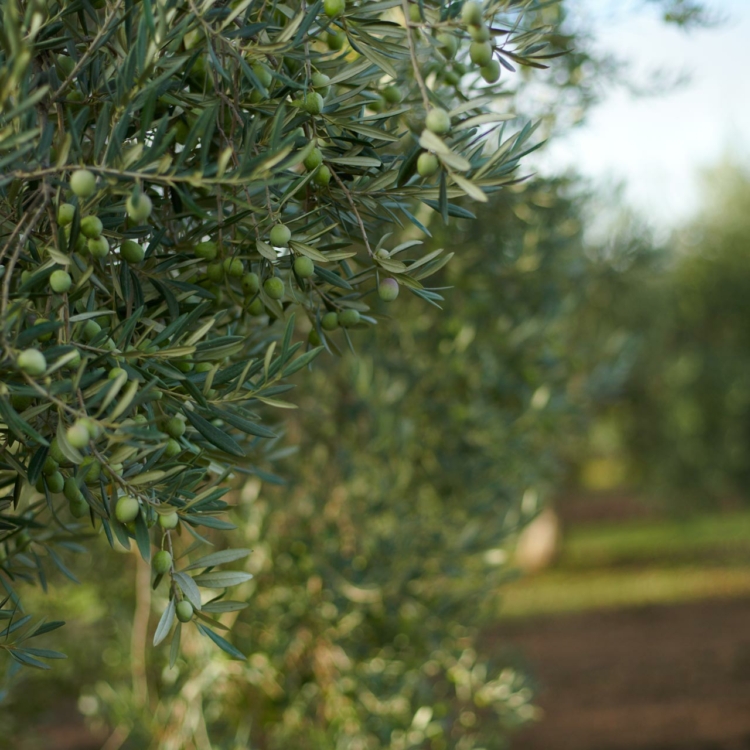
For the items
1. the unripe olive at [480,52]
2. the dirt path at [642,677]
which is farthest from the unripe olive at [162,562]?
the dirt path at [642,677]

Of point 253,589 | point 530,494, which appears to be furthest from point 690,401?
point 253,589

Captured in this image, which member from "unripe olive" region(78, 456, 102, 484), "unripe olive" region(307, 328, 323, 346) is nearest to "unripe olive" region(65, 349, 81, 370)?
"unripe olive" region(78, 456, 102, 484)

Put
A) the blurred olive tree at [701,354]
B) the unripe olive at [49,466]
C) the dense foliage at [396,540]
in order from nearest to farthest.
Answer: the unripe olive at [49,466] < the dense foliage at [396,540] < the blurred olive tree at [701,354]

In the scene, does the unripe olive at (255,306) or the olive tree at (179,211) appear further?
the unripe olive at (255,306)

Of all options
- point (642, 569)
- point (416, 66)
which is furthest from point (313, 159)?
point (642, 569)

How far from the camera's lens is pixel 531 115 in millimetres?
3633

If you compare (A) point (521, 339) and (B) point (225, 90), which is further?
(A) point (521, 339)

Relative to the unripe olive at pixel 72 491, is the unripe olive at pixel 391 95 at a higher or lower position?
higher

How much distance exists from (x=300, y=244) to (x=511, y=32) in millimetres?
439

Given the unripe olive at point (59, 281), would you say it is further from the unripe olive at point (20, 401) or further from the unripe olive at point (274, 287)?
the unripe olive at point (274, 287)

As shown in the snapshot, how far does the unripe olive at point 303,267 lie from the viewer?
4.05 feet

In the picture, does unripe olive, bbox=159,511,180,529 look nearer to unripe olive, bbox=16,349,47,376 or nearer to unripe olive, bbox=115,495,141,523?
unripe olive, bbox=115,495,141,523

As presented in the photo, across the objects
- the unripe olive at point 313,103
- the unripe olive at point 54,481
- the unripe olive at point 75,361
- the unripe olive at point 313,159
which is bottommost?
the unripe olive at point 54,481

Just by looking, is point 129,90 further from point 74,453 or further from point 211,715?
point 211,715
